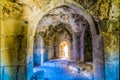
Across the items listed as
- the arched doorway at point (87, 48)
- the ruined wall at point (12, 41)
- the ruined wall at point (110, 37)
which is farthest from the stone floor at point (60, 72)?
the ruined wall at point (110, 37)

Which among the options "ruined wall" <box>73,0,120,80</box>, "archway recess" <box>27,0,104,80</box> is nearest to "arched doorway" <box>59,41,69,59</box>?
"archway recess" <box>27,0,104,80</box>

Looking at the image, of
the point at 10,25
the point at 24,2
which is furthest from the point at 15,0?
the point at 10,25

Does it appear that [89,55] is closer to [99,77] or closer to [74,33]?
[74,33]

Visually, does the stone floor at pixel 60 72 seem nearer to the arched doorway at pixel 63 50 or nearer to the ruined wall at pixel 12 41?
the ruined wall at pixel 12 41

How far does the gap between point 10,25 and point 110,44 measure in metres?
2.14

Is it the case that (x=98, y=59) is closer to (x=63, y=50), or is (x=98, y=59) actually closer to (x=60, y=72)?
(x=60, y=72)

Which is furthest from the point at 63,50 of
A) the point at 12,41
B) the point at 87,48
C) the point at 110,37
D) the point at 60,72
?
the point at 12,41

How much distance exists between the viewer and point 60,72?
7.31 m

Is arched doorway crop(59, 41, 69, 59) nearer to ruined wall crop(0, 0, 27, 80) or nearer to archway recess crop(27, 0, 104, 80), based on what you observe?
archway recess crop(27, 0, 104, 80)

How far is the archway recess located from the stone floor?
45.8 inches

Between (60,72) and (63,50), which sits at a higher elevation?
(63,50)

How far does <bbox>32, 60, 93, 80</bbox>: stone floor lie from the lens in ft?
19.3

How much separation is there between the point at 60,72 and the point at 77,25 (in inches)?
92.4

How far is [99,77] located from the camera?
13.1 feet
